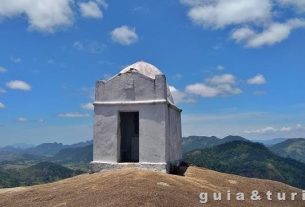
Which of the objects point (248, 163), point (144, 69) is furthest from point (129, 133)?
point (248, 163)

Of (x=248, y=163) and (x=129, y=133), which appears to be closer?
(x=129, y=133)

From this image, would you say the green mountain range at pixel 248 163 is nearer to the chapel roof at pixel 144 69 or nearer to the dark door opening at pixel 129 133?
the dark door opening at pixel 129 133

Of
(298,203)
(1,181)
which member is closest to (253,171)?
(1,181)

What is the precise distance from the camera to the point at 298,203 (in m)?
19.3

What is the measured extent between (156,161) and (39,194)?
646 centimetres

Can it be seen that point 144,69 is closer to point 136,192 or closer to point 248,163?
point 136,192

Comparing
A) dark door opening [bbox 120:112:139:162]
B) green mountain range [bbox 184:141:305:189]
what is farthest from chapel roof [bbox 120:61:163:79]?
green mountain range [bbox 184:141:305:189]

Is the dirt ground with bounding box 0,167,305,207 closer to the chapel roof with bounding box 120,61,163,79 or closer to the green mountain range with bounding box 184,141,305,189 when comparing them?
the chapel roof with bounding box 120,61,163,79

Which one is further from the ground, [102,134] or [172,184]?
[102,134]

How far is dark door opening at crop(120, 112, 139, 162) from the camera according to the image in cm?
2583

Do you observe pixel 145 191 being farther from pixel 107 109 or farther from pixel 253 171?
pixel 253 171

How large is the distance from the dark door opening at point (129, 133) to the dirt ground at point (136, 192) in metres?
5.87

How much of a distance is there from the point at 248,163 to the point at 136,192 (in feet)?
466

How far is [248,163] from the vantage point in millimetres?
151375
